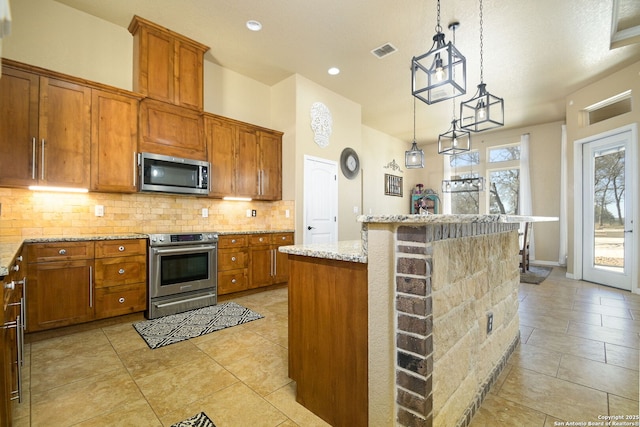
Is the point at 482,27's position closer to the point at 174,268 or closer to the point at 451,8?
the point at 451,8

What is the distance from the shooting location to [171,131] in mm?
3584

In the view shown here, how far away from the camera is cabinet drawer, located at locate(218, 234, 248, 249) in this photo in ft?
12.3

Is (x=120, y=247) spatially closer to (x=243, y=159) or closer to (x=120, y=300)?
(x=120, y=300)

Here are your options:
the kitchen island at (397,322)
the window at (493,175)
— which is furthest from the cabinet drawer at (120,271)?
the window at (493,175)

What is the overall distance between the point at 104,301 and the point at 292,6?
358 cm

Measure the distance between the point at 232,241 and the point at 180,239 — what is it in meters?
0.70

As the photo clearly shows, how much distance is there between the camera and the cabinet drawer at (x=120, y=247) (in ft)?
9.29

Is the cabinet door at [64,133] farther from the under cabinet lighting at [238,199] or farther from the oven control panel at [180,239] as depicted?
the under cabinet lighting at [238,199]

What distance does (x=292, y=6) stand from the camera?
3059 millimetres

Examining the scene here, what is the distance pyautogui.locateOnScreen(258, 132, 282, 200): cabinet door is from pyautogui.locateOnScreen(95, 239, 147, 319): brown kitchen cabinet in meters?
1.90

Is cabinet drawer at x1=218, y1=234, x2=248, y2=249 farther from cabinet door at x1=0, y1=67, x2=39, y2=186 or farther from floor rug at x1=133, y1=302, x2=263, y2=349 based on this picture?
cabinet door at x1=0, y1=67, x2=39, y2=186

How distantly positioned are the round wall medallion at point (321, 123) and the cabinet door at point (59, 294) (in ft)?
11.4

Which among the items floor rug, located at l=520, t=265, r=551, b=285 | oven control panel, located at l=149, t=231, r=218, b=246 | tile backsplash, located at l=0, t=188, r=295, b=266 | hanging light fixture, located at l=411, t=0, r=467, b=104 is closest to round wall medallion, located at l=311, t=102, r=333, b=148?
tile backsplash, located at l=0, t=188, r=295, b=266

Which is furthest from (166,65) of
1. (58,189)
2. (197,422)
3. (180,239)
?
(197,422)
